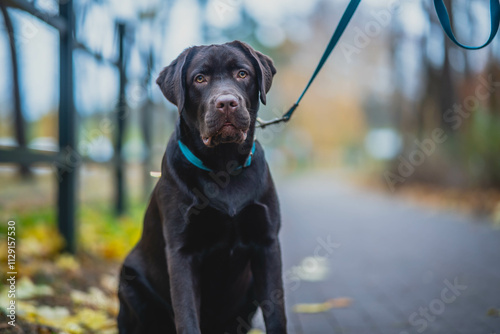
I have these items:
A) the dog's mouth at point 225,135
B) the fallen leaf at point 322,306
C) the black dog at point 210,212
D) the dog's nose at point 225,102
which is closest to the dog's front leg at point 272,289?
the black dog at point 210,212

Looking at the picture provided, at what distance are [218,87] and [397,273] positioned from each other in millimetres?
3762

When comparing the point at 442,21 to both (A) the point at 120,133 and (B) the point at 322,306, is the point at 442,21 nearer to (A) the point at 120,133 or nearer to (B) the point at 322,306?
(B) the point at 322,306

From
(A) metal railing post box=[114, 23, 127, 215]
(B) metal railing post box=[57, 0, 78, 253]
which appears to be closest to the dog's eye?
(B) metal railing post box=[57, 0, 78, 253]

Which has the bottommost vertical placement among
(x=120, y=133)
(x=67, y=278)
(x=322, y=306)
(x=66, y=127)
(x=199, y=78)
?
(x=322, y=306)

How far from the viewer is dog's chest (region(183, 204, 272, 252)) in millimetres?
2492

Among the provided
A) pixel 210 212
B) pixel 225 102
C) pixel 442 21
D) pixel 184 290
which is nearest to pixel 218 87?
pixel 225 102

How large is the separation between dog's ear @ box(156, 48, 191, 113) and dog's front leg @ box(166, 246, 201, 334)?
788mm

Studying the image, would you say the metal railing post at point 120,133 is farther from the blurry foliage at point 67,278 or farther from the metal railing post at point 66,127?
the metal railing post at point 66,127

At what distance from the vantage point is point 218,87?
2621 millimetres

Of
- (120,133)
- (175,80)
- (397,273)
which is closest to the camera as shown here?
(175,80)

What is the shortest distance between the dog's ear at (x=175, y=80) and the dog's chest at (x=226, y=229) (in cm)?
61

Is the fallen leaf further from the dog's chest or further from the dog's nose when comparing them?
the dog's nose

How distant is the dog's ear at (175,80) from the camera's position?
2.69m

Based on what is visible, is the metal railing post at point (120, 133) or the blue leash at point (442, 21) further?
the metal railing post at point (120, 133)
